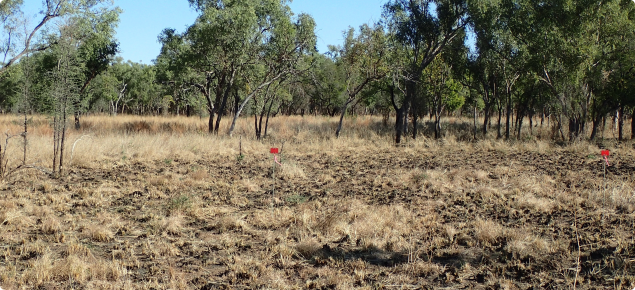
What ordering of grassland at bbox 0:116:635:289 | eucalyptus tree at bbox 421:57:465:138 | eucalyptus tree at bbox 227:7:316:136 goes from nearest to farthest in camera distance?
grassland at bbox 0:116:635:289 < eucalyptus tree at bbox 227:7:316:136 < eucalyptus tree at bbox 421:57:465:138

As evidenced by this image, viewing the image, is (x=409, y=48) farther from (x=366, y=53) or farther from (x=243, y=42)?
(x=243, y=42)

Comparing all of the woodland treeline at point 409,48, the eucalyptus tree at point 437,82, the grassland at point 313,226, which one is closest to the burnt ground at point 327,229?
the grassland at point 313,226

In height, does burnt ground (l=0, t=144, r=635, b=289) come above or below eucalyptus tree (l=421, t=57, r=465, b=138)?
below

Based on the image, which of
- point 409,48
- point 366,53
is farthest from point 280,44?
point 409,48

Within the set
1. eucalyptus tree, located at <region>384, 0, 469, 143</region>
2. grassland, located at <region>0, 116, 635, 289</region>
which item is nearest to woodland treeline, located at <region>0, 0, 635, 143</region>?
eucalyptus tree, located at <region>384, 0, 469, 143</region>

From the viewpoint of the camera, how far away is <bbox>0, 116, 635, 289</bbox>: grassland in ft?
16.9

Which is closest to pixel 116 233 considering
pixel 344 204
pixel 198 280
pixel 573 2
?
pixel 198 280

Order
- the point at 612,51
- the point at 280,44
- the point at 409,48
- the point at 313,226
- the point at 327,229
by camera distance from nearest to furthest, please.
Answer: the point at 327,229 → the point at 313,226 → the point at 612,51 → the point at 280,44 → the point at 409,48

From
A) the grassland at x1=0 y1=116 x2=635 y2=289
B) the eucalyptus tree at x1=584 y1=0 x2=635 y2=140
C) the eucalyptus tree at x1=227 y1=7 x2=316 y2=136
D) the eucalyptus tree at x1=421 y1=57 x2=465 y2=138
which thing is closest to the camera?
the grassland at x1=0 y1=116 x2=635 y2=289

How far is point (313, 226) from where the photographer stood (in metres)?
7.15

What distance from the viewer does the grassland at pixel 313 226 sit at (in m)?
5.16

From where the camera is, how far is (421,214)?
795 centimetres

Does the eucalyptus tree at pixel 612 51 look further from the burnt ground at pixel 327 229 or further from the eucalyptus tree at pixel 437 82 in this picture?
the burnt ground at pixel 327 229

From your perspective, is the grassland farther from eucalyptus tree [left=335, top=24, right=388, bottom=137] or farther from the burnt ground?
eucalyptus tree [left=335, top=24, right=388, bottom=137]
